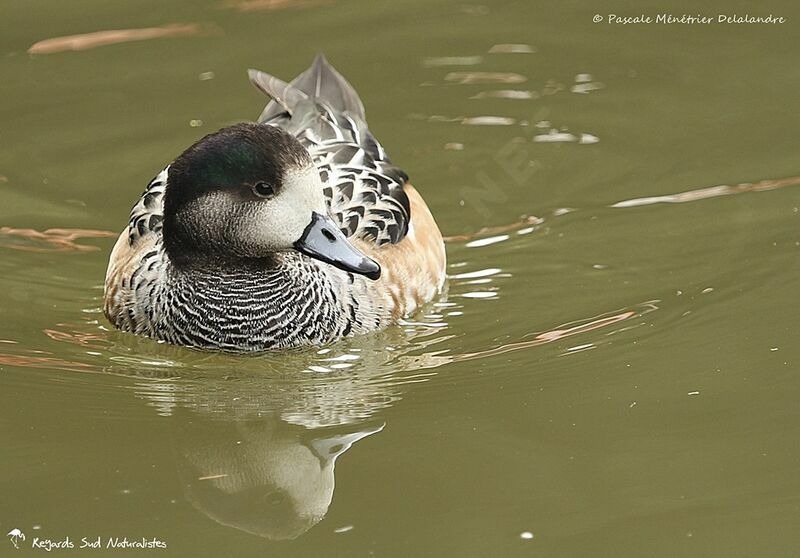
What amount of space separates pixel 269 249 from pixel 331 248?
393mm

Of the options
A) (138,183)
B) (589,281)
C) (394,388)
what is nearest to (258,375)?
(394,388)

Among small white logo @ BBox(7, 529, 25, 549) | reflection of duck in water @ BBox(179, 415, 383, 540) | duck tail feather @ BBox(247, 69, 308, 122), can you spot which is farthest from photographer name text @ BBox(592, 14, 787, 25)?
small white logo @ BBox(7, 529, 25, 549)

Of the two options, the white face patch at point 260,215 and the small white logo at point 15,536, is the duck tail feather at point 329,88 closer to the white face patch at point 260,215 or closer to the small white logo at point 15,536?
the white face patch at point 260,215

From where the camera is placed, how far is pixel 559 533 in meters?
5.27

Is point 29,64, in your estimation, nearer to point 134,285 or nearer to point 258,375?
point 134,285

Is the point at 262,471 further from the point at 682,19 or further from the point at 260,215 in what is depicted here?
the point at 682,19

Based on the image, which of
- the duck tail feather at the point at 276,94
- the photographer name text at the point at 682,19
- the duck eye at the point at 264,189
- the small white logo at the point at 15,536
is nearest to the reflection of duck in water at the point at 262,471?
the small white logo at the point at 15,536

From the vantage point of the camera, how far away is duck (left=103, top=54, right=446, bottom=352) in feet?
22.3

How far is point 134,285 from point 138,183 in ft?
6.78

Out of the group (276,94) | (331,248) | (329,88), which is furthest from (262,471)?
(329,88)

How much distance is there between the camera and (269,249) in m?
7.04

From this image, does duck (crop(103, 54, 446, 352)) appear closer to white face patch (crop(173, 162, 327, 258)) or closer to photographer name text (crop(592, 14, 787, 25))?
white face patch (crop(173, 162, 327, 258))

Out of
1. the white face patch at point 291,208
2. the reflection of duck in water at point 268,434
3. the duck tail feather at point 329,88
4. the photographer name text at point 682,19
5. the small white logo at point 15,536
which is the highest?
the white face patch at point 291,208

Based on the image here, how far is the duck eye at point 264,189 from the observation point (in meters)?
6.79
